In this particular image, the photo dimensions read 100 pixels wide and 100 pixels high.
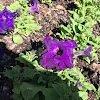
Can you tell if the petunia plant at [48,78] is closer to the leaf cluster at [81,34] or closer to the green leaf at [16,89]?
the green leaf at [16,89]

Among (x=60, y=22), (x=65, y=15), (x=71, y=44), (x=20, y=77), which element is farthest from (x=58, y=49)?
(x=65, y=15)

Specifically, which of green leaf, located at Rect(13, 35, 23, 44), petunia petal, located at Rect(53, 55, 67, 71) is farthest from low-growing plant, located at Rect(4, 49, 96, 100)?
green leaf, located at Rect(13, 35, 23, 44)

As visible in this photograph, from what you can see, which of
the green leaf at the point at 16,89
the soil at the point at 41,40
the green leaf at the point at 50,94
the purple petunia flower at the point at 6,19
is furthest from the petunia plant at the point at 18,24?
the green leaf at the point at 50,94

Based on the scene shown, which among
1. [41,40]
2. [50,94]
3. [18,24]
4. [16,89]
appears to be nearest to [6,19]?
[18,24]

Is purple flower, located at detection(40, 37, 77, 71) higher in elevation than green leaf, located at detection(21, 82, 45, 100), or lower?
higher

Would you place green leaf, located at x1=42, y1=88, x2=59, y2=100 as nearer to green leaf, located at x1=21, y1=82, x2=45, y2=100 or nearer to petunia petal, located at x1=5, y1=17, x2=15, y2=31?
green leaf, located at x1=21, y1=82, x2=45, y2=100

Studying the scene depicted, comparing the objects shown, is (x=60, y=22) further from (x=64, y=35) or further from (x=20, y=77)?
(x=20, y=77)

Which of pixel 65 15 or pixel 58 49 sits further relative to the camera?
pixel 65 15

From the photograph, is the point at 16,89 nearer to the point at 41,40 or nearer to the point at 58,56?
the point at 58,56
